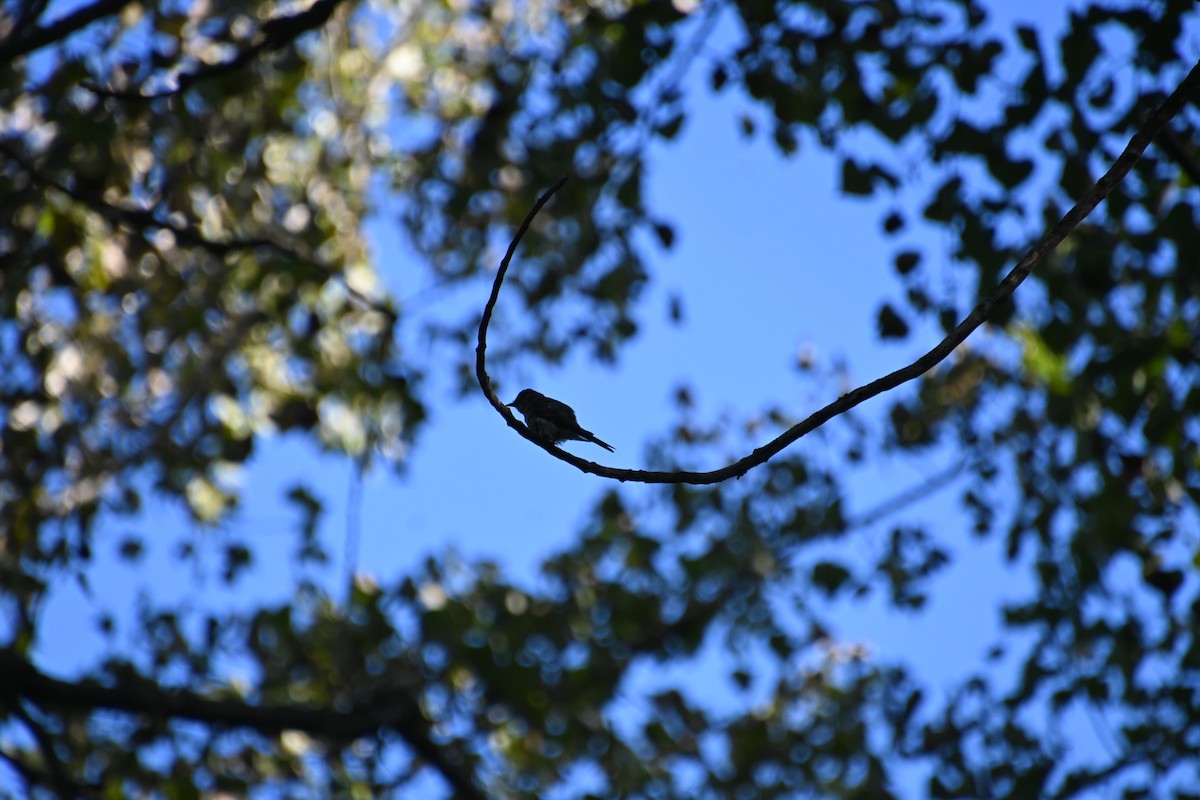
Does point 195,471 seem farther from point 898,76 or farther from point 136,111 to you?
point 898,76

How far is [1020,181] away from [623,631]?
398 centimetres

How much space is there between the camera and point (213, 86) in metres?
5.38

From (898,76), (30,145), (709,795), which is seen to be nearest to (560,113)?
(898,76)

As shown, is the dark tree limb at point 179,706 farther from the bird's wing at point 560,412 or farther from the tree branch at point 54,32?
the tree branch at point 54,32

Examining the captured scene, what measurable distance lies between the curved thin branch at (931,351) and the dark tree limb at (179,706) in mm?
3443

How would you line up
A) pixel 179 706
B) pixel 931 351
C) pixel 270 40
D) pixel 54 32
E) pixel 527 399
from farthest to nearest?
1. pixel 179 706
2. pixel 527 399
3. pixel 270 40
4. pixel 54 32
5. pixel 931 351

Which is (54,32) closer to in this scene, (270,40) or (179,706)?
(270,40)

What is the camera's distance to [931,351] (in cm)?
268

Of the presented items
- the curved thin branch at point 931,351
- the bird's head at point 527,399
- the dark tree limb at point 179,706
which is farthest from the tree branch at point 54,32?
the dark tree limb at point 179,706

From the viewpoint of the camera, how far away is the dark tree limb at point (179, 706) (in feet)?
17.8

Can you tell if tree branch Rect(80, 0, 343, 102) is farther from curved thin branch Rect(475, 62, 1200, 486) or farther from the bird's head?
curved thin branch Rect(475, 62, 1200, 486)

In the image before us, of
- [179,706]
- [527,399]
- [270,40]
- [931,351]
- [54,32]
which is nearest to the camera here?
[931,351]

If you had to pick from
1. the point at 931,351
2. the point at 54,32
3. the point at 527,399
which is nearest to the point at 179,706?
the point at 527,399

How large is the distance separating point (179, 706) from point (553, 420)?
264 centimetres
